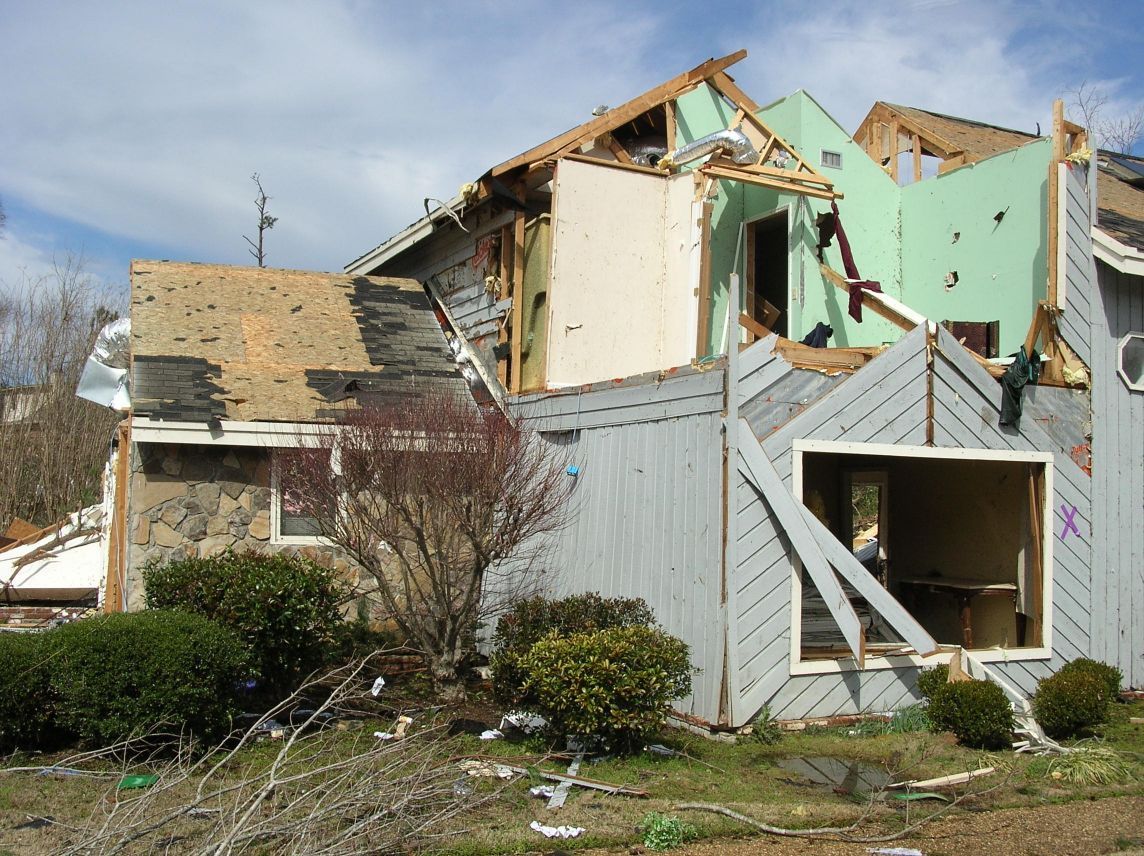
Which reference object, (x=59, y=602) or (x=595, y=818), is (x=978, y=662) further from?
(x=59, y=602)

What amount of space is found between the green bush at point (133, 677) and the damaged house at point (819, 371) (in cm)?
380

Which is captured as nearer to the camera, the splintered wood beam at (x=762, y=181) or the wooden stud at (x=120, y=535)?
the wooden stud at (x=120, y=535)

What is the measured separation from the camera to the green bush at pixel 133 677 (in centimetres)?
698

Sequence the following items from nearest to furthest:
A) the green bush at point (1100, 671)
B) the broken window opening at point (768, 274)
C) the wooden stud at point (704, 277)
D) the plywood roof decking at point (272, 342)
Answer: the green bush at point (1100, 671), the plywood roof decking at point (272, 342), the wooden stud at point (704, 277), the broken window opening at point (768, 274)

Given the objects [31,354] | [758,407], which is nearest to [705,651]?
[758,407]

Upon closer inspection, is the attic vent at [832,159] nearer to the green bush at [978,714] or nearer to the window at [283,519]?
the green bush at [978,714]

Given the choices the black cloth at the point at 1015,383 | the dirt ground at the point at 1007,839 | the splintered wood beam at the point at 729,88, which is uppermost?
the splintered wood beam at the point at 729,88

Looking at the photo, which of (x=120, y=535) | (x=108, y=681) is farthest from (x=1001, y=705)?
(x=120, y=535)

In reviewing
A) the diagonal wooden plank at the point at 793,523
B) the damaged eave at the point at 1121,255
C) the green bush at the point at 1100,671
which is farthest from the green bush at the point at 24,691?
the damaged eave at the point at 1121,255

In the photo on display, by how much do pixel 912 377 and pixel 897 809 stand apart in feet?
13.8

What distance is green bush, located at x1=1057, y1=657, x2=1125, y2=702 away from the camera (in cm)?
911

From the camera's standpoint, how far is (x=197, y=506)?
10.5m

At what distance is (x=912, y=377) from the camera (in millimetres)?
9500

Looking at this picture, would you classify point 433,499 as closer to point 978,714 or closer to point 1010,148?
point 978,714
